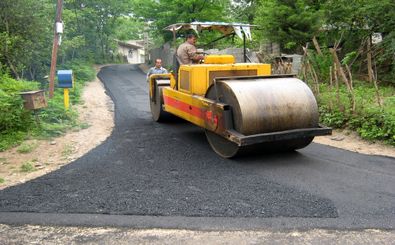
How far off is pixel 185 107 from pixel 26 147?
2.85m

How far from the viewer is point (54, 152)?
749cm

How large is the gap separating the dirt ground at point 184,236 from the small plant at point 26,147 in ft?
11.1

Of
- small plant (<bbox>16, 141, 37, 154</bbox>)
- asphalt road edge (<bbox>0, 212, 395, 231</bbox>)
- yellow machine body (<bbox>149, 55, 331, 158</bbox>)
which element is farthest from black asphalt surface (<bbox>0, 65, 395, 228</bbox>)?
small plant (<bbox>16, 141, 37, 154</bbox>)

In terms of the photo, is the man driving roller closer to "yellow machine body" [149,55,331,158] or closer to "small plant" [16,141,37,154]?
"yellow machine body" [149,55,331,158]

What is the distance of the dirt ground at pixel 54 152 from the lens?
638 cm

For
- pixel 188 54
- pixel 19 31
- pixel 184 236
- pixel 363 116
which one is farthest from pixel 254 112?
pixel 19 31

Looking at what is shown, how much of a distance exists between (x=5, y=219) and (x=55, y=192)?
82 centimetres

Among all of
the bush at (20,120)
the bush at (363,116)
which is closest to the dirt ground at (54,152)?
the bush at (20,120)

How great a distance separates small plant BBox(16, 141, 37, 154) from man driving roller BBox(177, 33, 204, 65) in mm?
3117

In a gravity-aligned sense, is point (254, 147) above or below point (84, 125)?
above

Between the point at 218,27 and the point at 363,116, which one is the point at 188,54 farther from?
the point at 363,116

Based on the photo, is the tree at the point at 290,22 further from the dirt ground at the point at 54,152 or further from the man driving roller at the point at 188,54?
the dirt ground at the point at 54,152

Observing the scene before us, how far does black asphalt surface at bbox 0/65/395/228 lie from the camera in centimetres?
457

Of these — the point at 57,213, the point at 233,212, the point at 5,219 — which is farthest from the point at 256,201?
the point at 5,219
